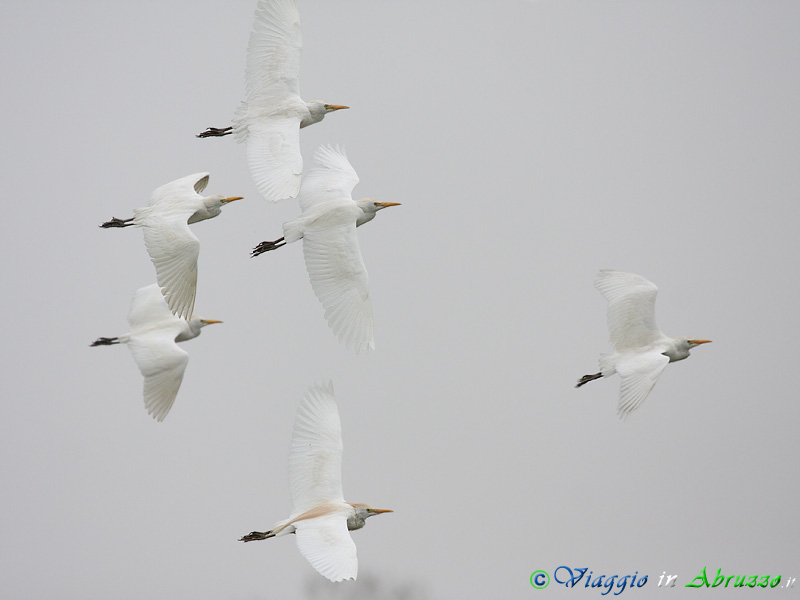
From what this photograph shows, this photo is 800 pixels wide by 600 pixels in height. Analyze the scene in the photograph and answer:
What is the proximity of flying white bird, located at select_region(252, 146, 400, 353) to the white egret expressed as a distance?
1.07 m

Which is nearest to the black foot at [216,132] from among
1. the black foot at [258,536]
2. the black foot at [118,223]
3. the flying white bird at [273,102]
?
the flying white bird at [273,102]

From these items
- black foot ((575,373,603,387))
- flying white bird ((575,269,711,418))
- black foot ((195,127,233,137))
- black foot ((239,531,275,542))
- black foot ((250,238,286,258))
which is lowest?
black foot ((239,531,275,542))

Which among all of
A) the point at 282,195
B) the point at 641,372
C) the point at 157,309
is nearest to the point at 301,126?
the point at 282,195

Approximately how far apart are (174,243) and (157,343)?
73.2 inches

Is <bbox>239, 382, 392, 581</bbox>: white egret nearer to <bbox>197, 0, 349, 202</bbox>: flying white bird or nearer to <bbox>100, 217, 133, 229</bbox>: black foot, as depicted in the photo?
<bbox>197, 0, 349, 202</bbox>: flying white bird

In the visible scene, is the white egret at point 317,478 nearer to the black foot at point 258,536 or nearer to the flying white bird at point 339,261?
the black foot at point 258,536

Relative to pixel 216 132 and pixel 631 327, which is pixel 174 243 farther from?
pixel 631 327

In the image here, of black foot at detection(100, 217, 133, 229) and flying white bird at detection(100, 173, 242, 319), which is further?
black foot at detection(100, 217, 133, 229)

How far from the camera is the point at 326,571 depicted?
32.1ft

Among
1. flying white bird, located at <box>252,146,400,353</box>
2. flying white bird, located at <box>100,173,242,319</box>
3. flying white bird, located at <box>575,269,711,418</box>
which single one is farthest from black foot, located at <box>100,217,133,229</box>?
flying white bird, located at <box>575,269,711,418</box>

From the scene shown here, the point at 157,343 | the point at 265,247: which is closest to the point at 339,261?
the point at 265,247

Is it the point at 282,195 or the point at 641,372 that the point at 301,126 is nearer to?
the point at 282,195

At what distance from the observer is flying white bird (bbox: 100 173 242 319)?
34.6 feet

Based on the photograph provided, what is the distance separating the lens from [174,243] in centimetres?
1059
